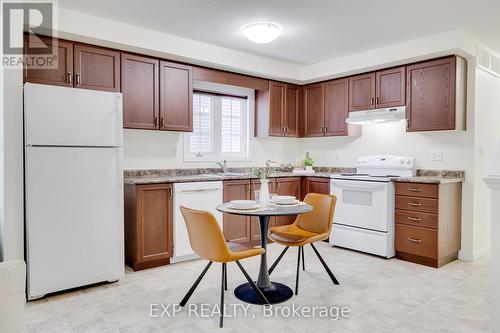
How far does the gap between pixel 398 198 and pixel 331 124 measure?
4.90 ft

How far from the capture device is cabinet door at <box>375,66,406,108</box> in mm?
4242

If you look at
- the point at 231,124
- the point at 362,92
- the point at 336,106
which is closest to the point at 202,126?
the point at 231,124

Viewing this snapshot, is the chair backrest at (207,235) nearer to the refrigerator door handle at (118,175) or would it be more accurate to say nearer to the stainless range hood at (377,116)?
the refrigerator door handle at (118,175)

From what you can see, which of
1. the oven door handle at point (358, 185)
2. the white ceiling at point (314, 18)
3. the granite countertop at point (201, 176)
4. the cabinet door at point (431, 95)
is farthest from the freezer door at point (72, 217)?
the cabinet door at point (431, 95)

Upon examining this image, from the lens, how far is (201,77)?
14.3 ft

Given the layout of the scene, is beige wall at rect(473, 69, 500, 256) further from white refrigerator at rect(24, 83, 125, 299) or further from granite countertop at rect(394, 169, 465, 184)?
white refrigerator at rect(24, 83, 125, 299)

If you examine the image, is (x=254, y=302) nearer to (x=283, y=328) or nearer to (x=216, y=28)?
(x=283, y=328)

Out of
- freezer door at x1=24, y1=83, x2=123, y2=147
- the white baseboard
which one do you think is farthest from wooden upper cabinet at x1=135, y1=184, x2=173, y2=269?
the white baseboard

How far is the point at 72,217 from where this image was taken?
2.95 meters

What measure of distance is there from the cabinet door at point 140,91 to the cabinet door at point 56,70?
1.66 ft

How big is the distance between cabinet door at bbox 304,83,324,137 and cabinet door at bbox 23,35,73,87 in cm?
321

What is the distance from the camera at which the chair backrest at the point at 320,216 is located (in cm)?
316

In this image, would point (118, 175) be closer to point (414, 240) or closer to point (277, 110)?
point (277, 110)

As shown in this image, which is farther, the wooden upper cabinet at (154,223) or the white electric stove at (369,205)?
the white electric stove at (369,205)
